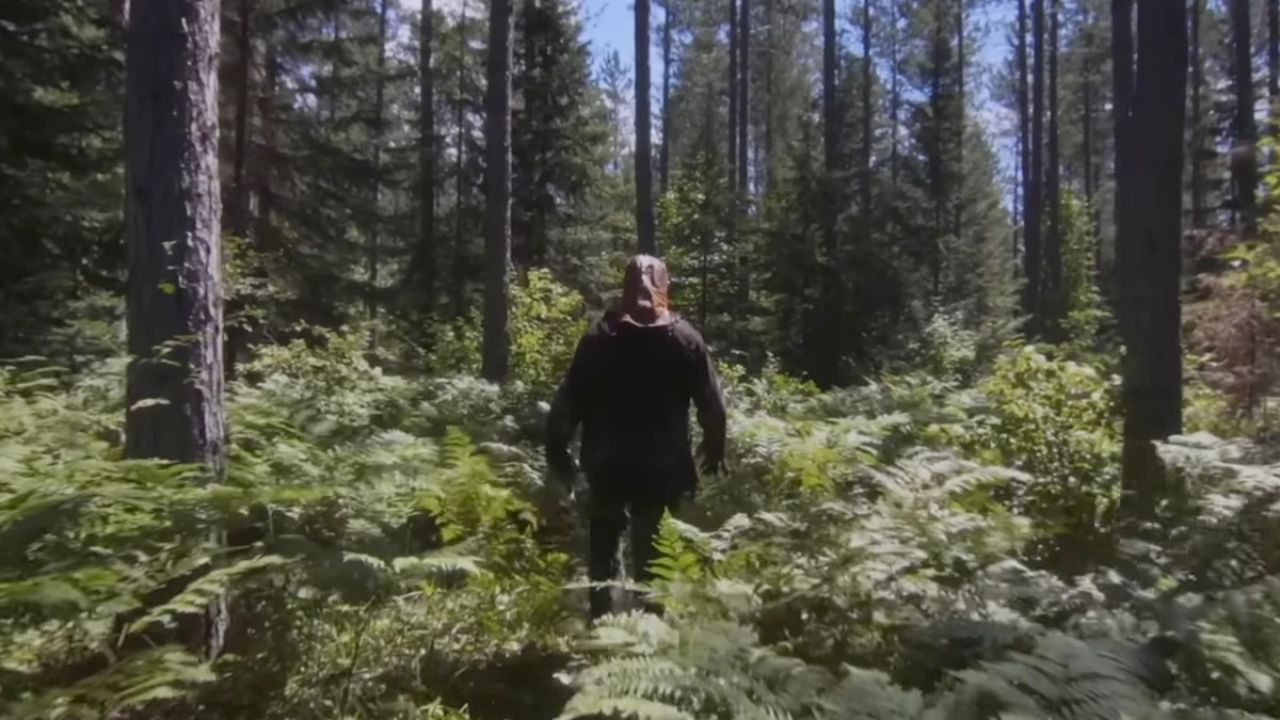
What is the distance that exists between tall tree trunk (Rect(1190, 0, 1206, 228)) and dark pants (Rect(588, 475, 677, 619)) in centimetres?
3139

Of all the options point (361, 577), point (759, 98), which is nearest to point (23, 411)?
point (361, 577)

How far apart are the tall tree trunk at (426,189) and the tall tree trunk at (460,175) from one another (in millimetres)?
545

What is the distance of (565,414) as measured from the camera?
5277mm

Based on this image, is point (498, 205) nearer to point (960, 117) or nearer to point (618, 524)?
point (618, 524)

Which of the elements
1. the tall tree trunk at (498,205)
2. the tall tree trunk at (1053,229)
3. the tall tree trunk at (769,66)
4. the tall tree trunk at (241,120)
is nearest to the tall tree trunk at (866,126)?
the tall tree trunk at (1053,229)

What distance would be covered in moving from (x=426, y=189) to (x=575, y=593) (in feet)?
67.5

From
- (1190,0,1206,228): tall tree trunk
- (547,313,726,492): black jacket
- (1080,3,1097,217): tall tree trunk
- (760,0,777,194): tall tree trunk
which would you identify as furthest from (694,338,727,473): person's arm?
(1080,3,1097,217): tall tree trunk

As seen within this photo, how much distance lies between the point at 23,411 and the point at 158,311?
5.21ft

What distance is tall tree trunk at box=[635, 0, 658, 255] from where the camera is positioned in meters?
17.8

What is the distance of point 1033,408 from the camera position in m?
8.13

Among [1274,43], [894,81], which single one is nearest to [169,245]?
[1274,43]

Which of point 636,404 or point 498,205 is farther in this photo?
point 498,205

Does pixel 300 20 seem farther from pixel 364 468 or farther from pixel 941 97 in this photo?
pixel 941 97

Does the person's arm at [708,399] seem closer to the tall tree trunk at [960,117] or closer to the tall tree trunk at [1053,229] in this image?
the tall tree trunk at [1053,229]
